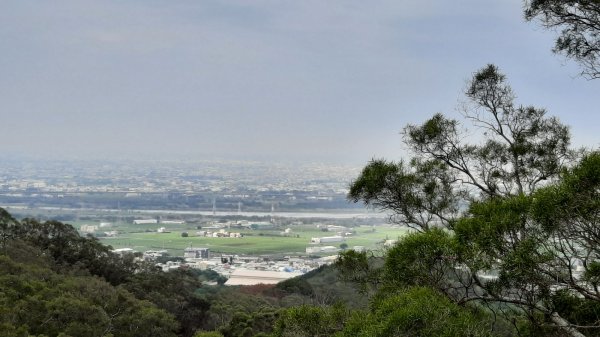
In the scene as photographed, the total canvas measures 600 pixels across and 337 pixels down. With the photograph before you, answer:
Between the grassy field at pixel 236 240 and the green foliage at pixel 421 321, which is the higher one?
the green foliage at pixel 421 321

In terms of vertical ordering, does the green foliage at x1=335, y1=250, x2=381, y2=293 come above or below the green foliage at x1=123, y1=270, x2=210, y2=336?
above

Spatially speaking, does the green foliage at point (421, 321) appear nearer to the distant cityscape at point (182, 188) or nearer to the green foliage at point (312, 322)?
the green foliage at point (312, 322)

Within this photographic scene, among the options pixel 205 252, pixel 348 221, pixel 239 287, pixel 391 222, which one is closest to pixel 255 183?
pixel 348 221

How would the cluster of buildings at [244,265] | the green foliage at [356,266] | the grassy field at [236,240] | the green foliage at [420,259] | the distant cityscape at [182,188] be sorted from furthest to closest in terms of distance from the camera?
the distant cityscape at [182,188]
the grassy field at [236,240]
the cluster of buildings at [244,265]
the green foliage at [356,266]
the green foliage at [420,259]

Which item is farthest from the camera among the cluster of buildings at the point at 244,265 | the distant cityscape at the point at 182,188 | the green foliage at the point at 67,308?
the distant cityscape at the point at 182,188

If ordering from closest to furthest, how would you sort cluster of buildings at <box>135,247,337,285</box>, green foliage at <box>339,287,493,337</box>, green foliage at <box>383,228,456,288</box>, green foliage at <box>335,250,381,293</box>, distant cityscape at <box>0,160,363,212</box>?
1. green foliage at <box>339,287,493,337</box>
2. green foliage at <box>383,228,456,288</box>
3. green foliage at <box>335,250,381,293</box>
4. cluster of buildings at <box>135,247,337,285</box>
5. distant cityscape at <box>0,160,363,212</box>

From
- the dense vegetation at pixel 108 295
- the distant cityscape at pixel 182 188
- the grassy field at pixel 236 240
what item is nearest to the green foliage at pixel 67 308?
the dense vegetation at pixel 108 295

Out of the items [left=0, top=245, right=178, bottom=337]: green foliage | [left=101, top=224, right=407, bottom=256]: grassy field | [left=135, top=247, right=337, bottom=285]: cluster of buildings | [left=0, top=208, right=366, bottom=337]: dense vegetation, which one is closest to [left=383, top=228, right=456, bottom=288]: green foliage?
[left=0, top=208, right=366, bottom=337]: dense vegetation

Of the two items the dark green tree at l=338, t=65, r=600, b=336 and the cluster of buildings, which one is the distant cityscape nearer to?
the cluster of buildings
